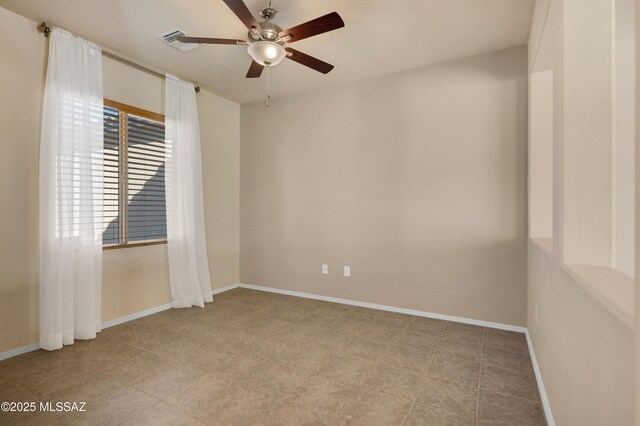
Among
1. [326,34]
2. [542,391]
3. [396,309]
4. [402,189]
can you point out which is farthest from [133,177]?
[542,391]

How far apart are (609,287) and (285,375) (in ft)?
6.40

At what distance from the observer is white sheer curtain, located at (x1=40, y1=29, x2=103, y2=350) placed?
259 centimetres

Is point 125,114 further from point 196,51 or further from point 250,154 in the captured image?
point 250,154

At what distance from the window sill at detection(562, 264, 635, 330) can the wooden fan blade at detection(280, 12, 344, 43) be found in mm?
1918

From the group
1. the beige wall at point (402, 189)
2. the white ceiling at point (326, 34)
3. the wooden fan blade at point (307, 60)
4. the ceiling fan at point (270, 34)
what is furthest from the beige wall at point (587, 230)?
the wooden fan blade at point (307, 60)

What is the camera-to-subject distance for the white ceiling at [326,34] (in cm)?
241

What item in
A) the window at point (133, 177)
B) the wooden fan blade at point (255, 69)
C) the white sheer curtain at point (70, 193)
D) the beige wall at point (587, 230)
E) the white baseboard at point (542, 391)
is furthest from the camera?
the window at point (133, 177)

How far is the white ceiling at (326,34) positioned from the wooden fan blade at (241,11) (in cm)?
35

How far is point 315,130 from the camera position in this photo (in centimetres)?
413

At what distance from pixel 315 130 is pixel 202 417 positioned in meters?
3.36

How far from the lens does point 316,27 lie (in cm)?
212

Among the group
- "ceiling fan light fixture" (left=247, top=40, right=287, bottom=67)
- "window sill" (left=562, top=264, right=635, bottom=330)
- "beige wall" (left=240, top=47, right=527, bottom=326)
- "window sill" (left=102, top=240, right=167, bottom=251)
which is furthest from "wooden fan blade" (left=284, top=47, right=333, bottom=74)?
"window sill" (left=102, top=240, right=167, bottom=251)

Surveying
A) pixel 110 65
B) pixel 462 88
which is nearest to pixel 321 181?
pixel 462 88

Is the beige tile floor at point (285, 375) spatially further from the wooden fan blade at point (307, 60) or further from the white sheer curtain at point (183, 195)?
the wooden fan blade at point (307, 60)
